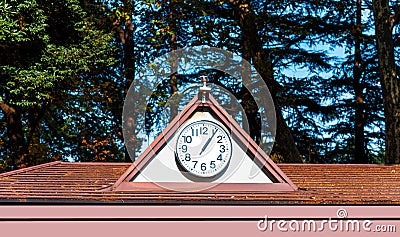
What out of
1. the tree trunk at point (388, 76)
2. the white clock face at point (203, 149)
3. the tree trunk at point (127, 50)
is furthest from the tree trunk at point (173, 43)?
the white clock face at point (203, 149)

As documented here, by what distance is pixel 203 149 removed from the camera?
253 inches

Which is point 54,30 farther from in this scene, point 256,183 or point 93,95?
point 256,183

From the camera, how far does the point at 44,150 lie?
17.3 metres

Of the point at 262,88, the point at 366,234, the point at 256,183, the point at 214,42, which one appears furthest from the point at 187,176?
the point at 214,42

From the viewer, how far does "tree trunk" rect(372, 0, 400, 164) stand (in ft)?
43.7

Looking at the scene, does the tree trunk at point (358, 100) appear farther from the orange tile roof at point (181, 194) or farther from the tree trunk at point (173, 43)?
the orange tile roof at point (181, 194)

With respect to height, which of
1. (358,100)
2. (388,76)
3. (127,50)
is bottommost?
(388,76)

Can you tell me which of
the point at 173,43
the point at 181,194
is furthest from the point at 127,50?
the point at 181,194

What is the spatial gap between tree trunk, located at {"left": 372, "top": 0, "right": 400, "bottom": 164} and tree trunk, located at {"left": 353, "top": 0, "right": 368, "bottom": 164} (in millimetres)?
4657

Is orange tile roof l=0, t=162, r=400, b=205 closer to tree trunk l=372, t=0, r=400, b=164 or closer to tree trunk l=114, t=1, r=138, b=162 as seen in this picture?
tree trunk l=372, t=0, r=400, b=164

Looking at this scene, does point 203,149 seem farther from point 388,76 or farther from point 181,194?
point 388,76

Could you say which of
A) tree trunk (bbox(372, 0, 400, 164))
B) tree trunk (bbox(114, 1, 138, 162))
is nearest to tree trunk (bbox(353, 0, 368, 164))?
tree trunk (bbox(372, 0, 400, 164))

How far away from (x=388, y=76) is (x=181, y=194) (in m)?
9.40

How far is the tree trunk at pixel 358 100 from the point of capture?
18797 millimetres
